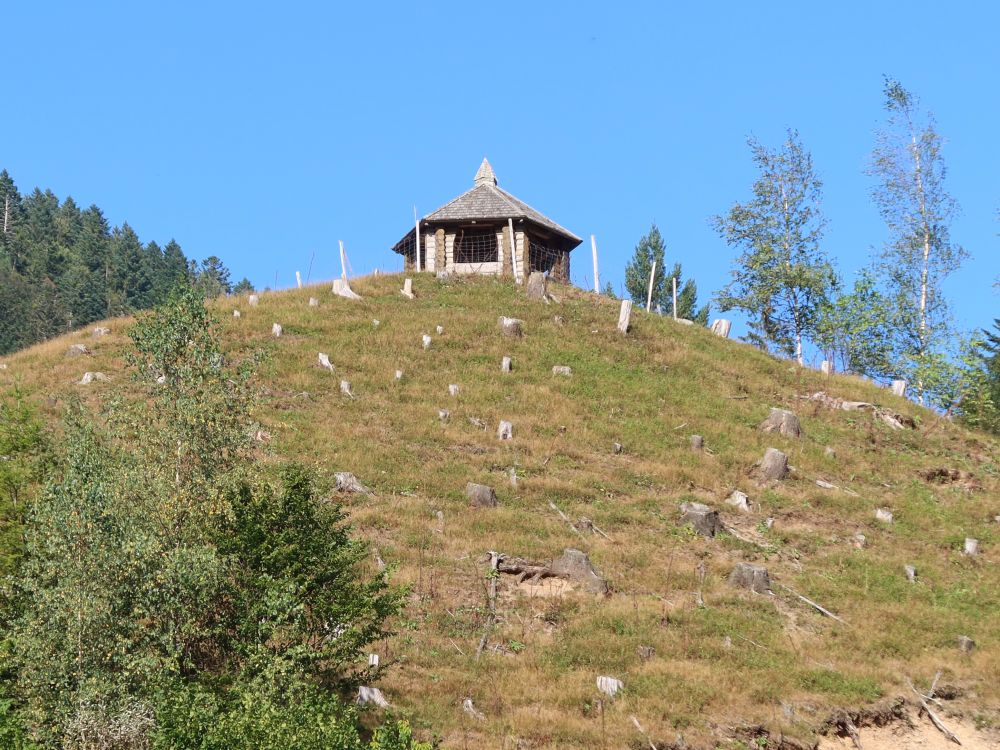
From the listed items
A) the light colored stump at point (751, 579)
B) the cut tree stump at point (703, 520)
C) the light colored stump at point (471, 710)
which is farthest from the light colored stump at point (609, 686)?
the cut tree stump at point (703, 520)

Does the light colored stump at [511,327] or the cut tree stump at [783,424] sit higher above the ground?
the light colored stump at [511,327]

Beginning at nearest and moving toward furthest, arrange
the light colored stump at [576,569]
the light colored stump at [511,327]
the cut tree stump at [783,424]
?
the light colored stump at [576,569] < the cut tree stump at [783,424] < the light colored stump at [511,327]

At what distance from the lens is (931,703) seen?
19547 millimetres

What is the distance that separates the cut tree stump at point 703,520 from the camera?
2602 cm

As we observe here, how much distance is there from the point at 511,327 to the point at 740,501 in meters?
13.8

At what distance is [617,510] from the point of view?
26750mm

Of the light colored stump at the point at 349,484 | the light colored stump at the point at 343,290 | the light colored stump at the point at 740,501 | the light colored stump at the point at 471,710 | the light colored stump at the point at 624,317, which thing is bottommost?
the light colored stump at the point at 471,710

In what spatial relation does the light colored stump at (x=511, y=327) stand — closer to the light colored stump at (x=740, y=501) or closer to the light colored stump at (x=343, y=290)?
the light colored stump at (x=343, y=290)

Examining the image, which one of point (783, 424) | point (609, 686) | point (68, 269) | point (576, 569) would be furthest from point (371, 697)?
point (68, 269)

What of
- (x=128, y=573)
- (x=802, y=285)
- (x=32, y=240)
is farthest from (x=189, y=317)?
(x=32, y=240)

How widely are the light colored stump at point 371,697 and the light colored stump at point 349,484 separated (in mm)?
8867

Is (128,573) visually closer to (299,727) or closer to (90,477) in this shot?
(90,477)

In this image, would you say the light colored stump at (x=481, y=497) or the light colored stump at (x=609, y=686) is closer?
the light colored stump at (x=609, y=686)

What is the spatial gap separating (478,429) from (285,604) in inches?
647
